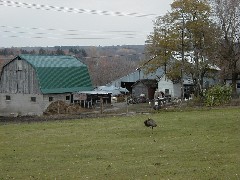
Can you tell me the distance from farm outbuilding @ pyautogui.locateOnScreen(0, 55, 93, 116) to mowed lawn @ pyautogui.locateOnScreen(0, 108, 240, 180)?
65.8ft

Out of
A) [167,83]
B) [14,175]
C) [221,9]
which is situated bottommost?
[14,175]

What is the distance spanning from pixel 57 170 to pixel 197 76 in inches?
1399

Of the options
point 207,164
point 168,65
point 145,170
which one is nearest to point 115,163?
point 145,170

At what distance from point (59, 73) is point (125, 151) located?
32.9m

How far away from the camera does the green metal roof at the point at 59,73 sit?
157 feet

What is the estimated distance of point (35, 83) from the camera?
1877 inches

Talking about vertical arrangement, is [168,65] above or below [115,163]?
above

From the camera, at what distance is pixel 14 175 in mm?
14406

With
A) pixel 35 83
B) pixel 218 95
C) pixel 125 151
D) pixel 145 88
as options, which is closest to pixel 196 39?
pixel 218 95

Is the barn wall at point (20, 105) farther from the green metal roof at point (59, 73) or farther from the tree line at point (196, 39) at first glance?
the tree line at point (196, 39)

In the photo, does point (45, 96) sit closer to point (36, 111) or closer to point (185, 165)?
point (36, 111)

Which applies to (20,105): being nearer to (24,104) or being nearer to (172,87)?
(24,104)

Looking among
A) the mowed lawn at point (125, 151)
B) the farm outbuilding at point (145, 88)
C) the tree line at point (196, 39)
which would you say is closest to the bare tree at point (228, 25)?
the tree line at point (196, 39)

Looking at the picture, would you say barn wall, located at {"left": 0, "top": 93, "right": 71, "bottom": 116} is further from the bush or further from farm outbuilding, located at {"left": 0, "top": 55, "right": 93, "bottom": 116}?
the bush
